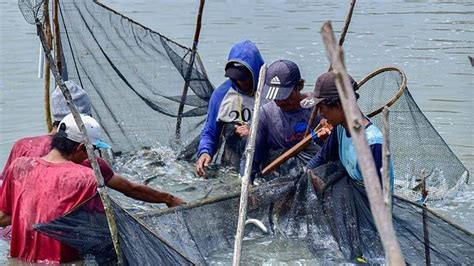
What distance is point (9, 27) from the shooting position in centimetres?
1638

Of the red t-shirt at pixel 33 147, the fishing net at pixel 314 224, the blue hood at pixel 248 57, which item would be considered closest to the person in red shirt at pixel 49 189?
the fishing net at pixel 314 224

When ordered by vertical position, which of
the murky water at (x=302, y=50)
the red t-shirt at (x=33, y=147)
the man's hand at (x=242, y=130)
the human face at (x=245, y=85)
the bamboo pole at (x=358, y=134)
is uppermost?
the bamboo pole at (x=358, y=134)

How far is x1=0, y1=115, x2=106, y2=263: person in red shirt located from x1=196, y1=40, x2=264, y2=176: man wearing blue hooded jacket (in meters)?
2.11

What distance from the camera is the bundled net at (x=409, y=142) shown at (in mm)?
6465

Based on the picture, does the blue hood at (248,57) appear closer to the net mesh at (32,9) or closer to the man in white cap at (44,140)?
the man in white cap at (44,140)

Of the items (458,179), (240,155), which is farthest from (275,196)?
(458,179)

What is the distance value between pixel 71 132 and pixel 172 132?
370cm

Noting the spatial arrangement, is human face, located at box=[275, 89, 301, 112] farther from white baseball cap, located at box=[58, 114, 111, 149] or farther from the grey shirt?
white baseball cap, located at box=[58, 114, 111, 149]

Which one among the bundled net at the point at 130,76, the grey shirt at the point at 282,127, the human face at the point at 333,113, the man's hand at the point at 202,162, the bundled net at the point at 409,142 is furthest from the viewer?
the bundled net at the point at 130,76

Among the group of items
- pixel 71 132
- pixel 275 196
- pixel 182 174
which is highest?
pixel 71 132

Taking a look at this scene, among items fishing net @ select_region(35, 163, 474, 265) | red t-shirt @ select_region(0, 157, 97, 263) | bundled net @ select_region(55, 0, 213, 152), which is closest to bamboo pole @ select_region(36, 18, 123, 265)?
fishing net @ select_region(35, 163, 474, 265)

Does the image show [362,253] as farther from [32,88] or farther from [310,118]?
[32,88]

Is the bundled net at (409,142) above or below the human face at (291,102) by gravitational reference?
below

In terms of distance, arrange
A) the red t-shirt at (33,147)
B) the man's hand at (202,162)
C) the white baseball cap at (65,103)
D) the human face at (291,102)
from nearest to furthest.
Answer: the red t-shirt at (33,147) → the white baseball cap at (65,103) → the human face at (291,102) → the man's hand at (202,162)
